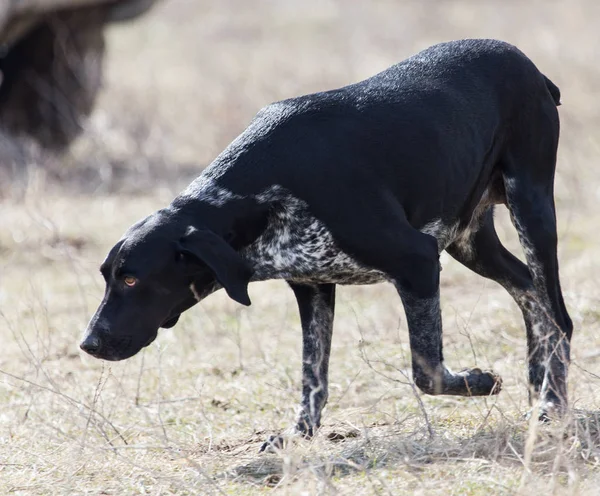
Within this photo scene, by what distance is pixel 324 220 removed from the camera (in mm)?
4371

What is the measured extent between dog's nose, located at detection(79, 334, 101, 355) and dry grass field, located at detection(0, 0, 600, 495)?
296 millimetres

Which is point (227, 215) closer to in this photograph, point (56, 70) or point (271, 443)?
point (271, 443)

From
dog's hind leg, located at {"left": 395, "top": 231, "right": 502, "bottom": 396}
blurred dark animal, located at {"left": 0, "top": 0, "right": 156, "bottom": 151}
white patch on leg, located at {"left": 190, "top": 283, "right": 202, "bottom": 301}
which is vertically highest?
blurred dark animal, located at {"left": 0, "top": 0, "right": 156, "bottom": 151}

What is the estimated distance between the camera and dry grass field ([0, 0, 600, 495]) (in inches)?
163

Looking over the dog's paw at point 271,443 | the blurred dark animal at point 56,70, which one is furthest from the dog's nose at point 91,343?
the blurred dark animal at point 56,70

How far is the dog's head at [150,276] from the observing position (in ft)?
13.9

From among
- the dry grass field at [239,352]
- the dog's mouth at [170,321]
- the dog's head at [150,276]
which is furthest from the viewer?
the dog's mouth at [170,321]

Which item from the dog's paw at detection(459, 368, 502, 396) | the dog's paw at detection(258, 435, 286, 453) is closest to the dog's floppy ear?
the dog's paw at detection(258, 435, 286, 453)

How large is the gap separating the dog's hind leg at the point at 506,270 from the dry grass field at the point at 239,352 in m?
0.22

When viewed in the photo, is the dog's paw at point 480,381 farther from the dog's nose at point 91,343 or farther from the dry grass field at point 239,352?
the dog's nose at point 91,343

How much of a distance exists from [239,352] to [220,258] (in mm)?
2218

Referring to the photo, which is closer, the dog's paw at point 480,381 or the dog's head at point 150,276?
the dog's head at point 150,276

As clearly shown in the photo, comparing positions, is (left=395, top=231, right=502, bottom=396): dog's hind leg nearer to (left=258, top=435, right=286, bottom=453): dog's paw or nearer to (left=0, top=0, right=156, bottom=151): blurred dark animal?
(left=258, top=435, right=286, bottom=453): dog's paw

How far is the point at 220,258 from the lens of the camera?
421 centimetres
